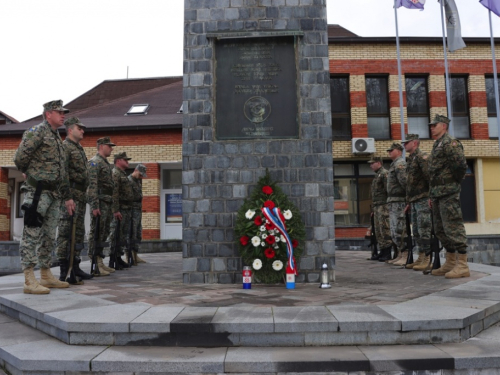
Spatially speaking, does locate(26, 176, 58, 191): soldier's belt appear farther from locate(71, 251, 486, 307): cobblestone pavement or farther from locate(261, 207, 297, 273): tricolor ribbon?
locate(261, 207, 297, 273): tricolor ribbon

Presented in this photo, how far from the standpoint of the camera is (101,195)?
818 centimetres

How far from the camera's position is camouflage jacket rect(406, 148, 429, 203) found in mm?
7844

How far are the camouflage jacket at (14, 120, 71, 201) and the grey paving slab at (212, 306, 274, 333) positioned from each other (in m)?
3.25

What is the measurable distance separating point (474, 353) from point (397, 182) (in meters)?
6.02

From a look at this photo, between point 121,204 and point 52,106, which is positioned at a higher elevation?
point 52,106

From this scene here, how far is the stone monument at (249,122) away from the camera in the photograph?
21.8 ft

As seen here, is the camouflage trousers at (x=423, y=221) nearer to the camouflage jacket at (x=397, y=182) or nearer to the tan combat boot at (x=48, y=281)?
the camouflage jacket at (x=397, y=182)

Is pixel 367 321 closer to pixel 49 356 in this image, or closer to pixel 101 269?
pixel 49 356

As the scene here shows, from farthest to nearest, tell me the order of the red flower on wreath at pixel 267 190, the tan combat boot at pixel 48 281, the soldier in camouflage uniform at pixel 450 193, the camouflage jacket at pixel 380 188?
the camouflage jacket at pixel 380 188 → the soldier in camouflage uniform at pixel 450 193 → the red flower on wreath at pixel 267 190 → the tan combat boot at pixel 48 281

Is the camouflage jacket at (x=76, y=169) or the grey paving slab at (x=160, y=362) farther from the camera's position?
the camouflage jacket at (x=76, y=169)

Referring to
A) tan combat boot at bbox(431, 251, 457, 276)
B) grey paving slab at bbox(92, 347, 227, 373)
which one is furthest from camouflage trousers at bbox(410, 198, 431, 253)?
grey paving slab at bbox(92, 347, 227, 373)

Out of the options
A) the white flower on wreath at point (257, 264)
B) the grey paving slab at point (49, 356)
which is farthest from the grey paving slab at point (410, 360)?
the white flower on wreath at point (257, 264)

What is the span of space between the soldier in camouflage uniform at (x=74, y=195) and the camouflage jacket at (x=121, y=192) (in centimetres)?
211

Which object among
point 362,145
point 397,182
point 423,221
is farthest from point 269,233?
point 362,145
